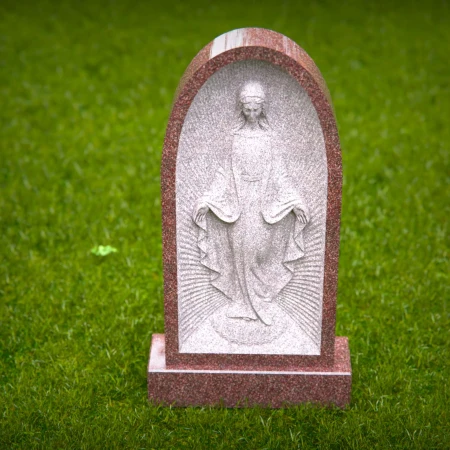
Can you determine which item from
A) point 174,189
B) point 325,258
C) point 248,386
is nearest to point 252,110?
point 174,189

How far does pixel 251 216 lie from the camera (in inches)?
184

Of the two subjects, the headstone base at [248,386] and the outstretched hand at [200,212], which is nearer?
the outstretched hand at [200,212]

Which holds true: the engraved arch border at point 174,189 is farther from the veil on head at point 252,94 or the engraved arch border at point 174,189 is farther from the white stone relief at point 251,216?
the veil on head at point 252,94

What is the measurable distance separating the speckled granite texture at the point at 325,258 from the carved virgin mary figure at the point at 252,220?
18 centimetres

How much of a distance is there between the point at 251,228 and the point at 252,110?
0.71 meters

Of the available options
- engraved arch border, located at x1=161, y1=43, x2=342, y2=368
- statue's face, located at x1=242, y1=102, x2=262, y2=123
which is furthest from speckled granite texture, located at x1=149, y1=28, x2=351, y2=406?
statue's face, located at x1=242, y1=102, x2=262, y2=123

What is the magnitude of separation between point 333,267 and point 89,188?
3.45 metres

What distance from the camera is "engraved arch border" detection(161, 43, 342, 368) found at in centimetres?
431

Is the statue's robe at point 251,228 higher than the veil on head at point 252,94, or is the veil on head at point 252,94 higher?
the veil on head at point 252,94

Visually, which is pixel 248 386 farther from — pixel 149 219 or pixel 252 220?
pixel 149 219

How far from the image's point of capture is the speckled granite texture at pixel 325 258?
14.2ft

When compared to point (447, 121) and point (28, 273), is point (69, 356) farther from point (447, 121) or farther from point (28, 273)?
point (447, 121)

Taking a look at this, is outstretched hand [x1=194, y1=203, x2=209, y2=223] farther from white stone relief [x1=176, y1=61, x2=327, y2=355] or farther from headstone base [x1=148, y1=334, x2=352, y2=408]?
headstone base [x1=148, y1=334, x2=352, y2=408]

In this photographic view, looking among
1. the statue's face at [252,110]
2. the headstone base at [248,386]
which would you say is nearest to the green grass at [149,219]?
the headstone base at [248,386]
